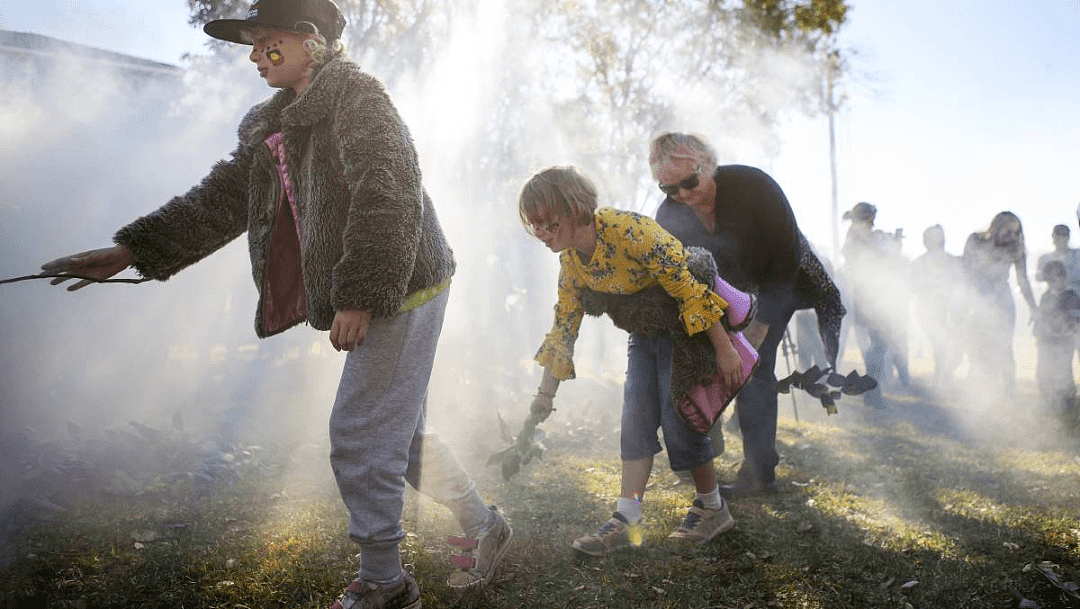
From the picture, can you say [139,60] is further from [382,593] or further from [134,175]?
[382,593]

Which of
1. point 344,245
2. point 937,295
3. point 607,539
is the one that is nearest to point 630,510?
point 607,539

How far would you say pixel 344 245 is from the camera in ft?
7.94

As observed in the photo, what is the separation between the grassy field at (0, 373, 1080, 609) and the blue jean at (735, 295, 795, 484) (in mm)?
231

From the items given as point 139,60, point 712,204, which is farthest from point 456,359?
point 139,60

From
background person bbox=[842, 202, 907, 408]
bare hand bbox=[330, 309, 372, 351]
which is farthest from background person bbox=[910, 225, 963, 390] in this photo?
bare hand bbox=[330, 309, 372, 351]

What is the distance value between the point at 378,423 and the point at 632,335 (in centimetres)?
163

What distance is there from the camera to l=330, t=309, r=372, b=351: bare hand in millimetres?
2385

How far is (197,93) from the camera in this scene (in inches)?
579

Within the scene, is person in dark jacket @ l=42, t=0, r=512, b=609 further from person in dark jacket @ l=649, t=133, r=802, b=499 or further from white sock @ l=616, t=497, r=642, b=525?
person in dark jacket @ l=649, t=133, r=802, b=499

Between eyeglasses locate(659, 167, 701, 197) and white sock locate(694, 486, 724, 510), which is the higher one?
eyeglasses locate(659, 167, 701, 197)

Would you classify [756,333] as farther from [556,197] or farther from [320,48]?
[320,48]

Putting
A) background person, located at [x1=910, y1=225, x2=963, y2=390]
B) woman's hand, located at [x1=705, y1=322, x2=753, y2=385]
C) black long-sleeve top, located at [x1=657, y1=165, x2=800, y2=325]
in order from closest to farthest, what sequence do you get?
1. woman's hand, located at [x1=705, y1=322, x2=753, y2=385]
2. black long-sleeve top, located at [x1=657, y1=165, x2=800, y2=325]
3. background person, located at [x1=910, y1=225, x2=963, y2=390]

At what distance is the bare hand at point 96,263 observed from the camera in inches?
102

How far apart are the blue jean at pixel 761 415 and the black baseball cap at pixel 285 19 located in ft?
9.72
